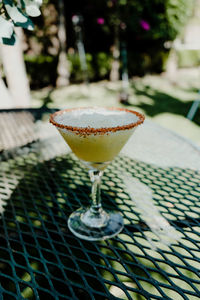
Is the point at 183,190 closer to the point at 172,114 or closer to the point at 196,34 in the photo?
the point at 172,114

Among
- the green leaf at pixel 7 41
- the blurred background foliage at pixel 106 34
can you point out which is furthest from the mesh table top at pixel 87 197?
the blurred background foliage at pixel 106 34

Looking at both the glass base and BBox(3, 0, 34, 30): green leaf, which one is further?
the glass base

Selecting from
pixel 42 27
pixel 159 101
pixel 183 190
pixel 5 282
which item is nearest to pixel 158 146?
pixel 183 190

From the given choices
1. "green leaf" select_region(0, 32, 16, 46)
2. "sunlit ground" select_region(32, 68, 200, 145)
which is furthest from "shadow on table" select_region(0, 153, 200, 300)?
"sunlit ground" select_region(32, 68, 200, 145)

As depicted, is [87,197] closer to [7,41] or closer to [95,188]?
[95,188]

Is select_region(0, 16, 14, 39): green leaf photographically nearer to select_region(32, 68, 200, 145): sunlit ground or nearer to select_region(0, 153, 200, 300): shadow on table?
select_region(0, 153, 200, 300): shadow on table
